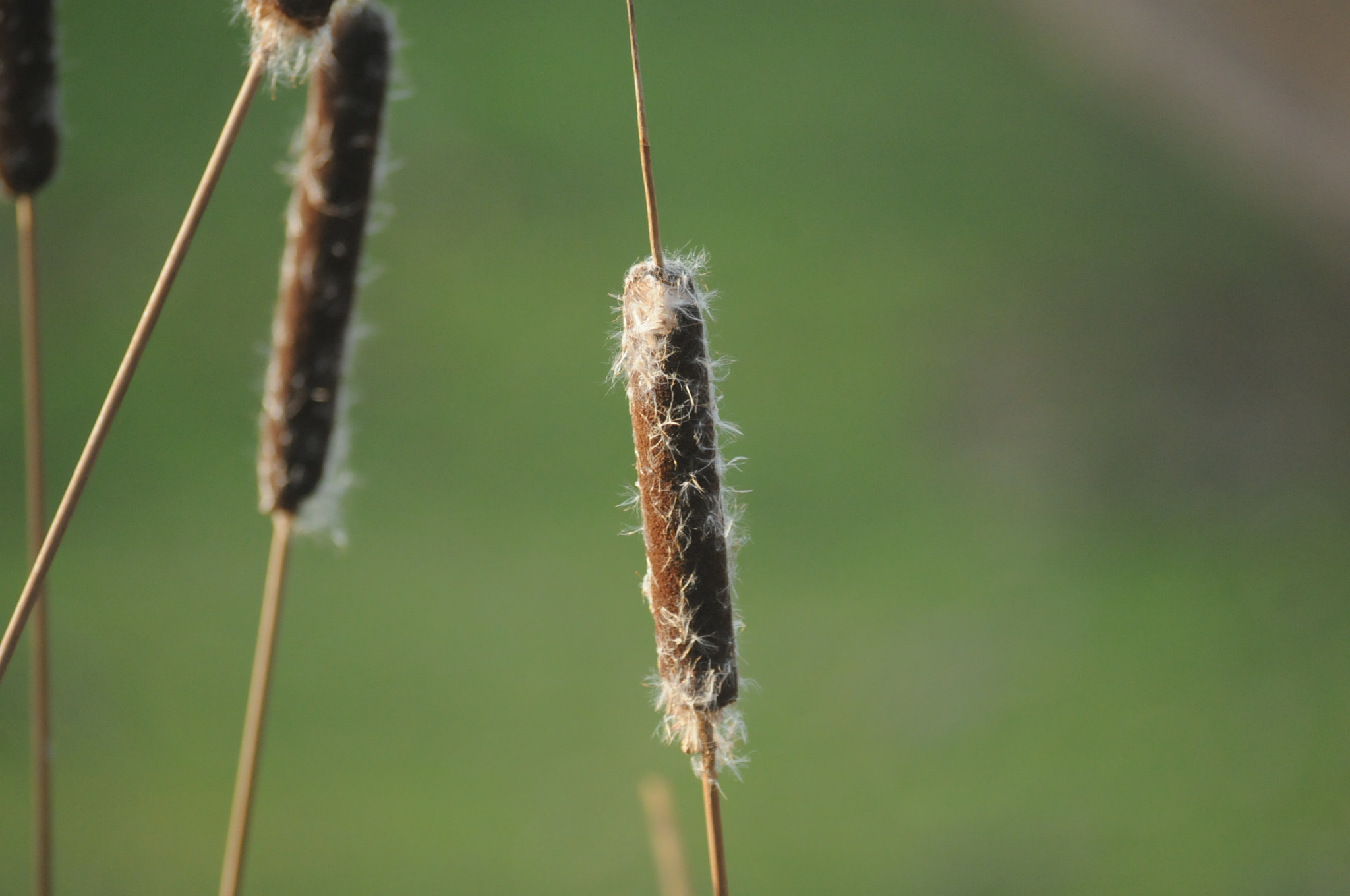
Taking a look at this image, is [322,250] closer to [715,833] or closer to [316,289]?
[316,289]

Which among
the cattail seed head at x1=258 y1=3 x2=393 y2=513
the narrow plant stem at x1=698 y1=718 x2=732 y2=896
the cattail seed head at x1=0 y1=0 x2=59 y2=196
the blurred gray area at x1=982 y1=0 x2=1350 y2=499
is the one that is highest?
the blurred gray area at x1=982 y1=0 x2=1350 y2=499

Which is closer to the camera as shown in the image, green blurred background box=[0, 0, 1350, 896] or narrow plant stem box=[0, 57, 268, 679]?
narrow plant stem box=[0, 57, 268, 679]

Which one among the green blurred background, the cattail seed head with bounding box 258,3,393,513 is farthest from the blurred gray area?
the cattail seed head with bounding box 258,3,393,513

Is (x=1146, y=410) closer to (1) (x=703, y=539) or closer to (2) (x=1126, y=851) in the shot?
(2) (x=1126, y=851)

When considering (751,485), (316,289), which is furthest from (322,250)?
(751,485)

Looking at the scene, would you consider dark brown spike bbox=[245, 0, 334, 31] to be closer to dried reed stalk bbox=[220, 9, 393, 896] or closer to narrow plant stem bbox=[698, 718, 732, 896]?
dried reed stalk bbox=[220, 9, 393, 896]

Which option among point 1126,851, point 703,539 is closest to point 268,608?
point 703,539
